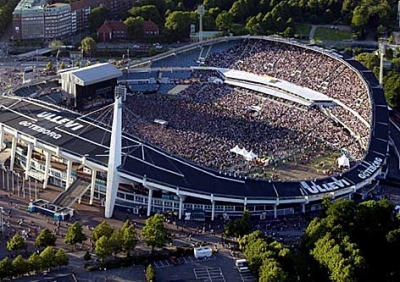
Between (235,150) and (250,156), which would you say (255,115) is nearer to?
(235,150)

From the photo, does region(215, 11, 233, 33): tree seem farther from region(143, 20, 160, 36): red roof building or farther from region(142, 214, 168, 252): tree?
region(142, 214, 168, 252): tree

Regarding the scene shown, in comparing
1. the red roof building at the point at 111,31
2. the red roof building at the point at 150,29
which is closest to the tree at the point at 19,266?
the red roof building at the point at 111,31

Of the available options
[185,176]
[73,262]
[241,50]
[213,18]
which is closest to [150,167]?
[185,176]

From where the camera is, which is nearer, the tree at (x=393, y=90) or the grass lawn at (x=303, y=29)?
the tree at (x=393, y=90)

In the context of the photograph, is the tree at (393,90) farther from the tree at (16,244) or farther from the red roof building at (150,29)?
the tree at (16,244)

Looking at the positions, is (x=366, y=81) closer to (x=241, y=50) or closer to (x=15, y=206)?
(x=241, y=50)

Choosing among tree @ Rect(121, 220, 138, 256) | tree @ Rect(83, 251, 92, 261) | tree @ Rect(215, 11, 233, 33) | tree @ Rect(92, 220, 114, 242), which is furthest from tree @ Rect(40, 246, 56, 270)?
tree @ Rect(215, 11, 233, 33)
